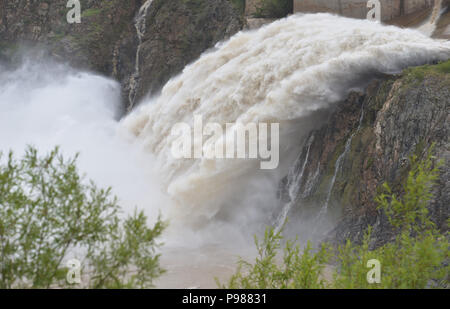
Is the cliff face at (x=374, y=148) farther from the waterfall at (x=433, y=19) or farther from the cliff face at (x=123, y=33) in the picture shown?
the cliff face at (x=123, y=33)

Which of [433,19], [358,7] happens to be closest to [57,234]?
[433,19]

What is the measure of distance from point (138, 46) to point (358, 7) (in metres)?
8.65

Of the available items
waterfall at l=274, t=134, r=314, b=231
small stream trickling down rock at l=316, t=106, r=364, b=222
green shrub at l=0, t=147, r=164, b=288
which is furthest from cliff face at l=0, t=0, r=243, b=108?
green shrub at l=0, t=147, r=164, b=288

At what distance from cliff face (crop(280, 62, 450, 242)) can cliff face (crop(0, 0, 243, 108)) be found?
8.75 meters

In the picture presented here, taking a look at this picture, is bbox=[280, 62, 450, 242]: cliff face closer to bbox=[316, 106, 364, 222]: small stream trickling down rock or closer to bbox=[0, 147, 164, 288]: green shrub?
bbox=[316, 106, 364, 222]: small stream trickling down rock

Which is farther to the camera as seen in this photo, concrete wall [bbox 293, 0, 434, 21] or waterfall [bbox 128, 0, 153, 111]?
waterfall [bbox 128, 0, 153, 111]

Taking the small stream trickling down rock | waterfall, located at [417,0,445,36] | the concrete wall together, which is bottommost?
the small stream trickling down rock

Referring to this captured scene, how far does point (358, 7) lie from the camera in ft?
45.9

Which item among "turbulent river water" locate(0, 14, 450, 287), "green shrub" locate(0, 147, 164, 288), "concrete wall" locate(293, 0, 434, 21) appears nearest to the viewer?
"green shrub" locate(0, 147, 164, 288)

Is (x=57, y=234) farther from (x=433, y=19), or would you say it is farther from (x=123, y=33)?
(x=123, y=33)

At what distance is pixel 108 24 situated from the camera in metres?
19.2

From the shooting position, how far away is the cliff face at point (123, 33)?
1716 cm

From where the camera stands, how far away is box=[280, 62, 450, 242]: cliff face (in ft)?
22.9
